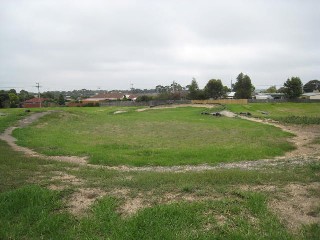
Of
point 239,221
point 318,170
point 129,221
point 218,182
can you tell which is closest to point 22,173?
point 129,221

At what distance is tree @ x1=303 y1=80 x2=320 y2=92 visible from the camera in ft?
568

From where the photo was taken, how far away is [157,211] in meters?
7.75

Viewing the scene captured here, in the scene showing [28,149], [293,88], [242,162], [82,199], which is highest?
[293,88]

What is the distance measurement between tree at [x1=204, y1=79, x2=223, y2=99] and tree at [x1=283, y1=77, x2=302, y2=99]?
23778 millimetres

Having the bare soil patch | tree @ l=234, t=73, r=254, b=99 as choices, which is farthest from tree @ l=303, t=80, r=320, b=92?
the bare soil patch

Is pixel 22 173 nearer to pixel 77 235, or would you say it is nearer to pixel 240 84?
pixel 77 235

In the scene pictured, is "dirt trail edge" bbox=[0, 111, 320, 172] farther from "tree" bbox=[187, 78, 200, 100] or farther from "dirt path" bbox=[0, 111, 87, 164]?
"tree" bbox=[187, 78, 200, 100]

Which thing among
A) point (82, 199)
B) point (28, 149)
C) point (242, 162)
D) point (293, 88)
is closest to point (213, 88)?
point (293, 88)

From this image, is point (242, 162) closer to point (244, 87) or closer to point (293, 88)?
point (293, 88)

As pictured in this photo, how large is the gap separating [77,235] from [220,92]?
111735 millimetres

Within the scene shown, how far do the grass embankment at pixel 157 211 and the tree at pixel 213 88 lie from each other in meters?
105

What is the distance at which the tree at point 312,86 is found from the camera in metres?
173

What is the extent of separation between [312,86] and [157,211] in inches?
7480

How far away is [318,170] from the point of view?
1212 cm
